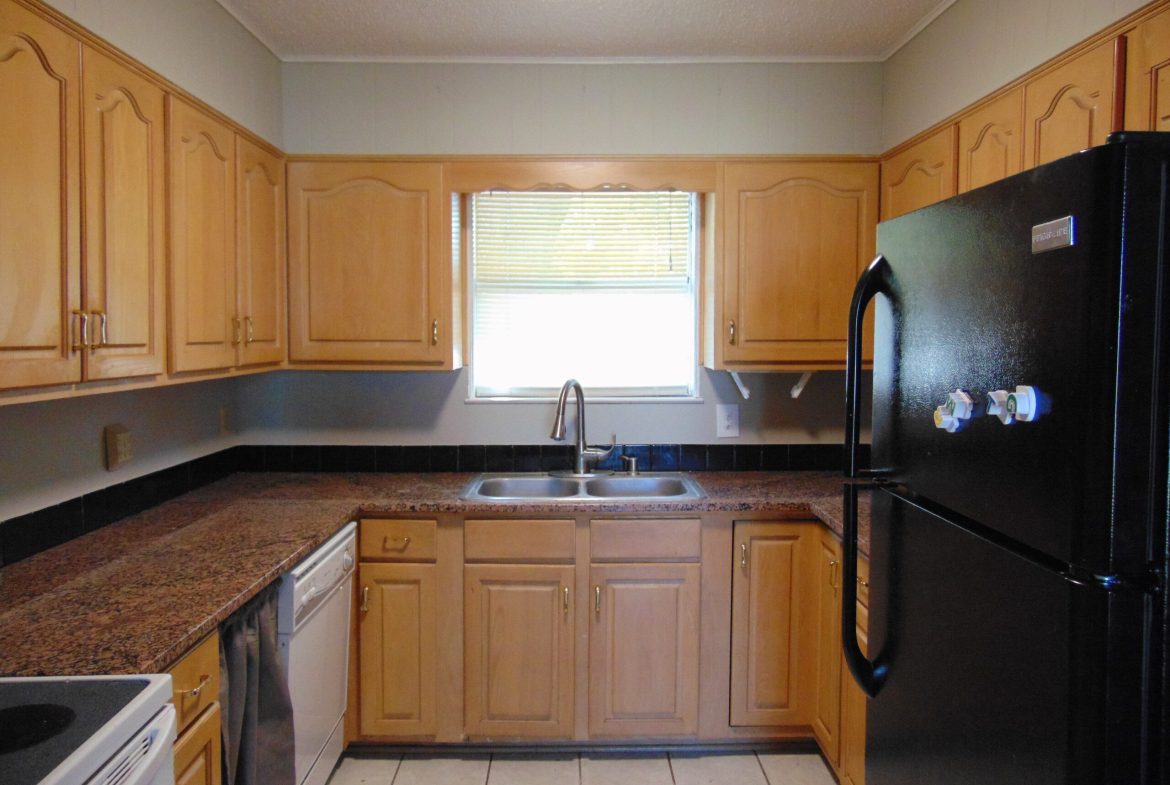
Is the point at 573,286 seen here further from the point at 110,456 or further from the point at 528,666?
the point at 110,456

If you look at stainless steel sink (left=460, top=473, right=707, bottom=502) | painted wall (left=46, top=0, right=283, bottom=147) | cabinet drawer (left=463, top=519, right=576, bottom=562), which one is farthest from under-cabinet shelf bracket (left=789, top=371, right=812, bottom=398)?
painted wall (left=46, top=0, right=283, bottom=147)

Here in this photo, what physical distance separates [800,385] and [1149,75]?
162cm

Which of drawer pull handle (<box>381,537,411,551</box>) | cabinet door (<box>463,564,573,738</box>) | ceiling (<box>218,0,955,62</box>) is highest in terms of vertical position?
ceiling (<box>218,0,955,62</box>)

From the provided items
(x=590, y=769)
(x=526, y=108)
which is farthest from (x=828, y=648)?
(x=526, y=108)

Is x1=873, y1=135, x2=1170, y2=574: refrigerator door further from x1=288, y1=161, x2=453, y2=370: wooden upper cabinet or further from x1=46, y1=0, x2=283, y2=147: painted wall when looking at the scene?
x1=288, y1=161, x2=453, y2=370: wooden upper cabinet

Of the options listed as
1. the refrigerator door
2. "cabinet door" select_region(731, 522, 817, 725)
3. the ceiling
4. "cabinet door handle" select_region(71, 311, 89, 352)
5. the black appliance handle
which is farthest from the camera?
"cabinet door" select_region(731, 522, 817, 725)

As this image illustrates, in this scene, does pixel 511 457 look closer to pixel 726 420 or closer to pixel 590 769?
pixel 726 420

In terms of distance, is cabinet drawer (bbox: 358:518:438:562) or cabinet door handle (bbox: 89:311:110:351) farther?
cabinet drawer (bbox: 358:518:438:562)

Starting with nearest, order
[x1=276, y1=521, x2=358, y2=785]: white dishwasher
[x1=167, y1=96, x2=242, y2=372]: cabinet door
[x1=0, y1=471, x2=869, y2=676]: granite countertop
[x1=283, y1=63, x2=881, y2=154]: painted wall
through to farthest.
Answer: [x1=0, y1=471, x2=869, y2=676]: granite countertop
[x1=276, y1=521, x2=358, y2=785]: white dishwasher
[x1=167, y1=96, x2=242, y2=372]: cabinet door
[x1=283, y1=63, x2=881, y2=154]: painted wall

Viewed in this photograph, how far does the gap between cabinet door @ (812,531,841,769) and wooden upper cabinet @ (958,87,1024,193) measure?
112 cm

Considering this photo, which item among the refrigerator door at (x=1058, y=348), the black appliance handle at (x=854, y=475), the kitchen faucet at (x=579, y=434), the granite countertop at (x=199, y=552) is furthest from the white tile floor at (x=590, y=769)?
the refrigerator door at (x=1058, y=348)

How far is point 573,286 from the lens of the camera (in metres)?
3.03

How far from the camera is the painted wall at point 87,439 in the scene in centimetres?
177

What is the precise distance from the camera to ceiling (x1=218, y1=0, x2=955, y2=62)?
238cm
